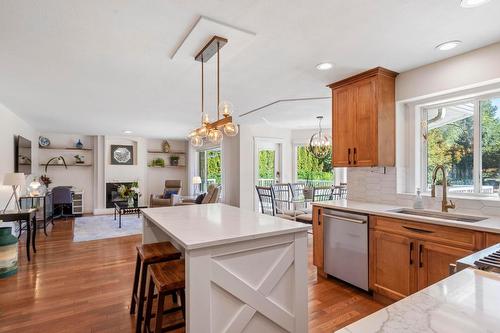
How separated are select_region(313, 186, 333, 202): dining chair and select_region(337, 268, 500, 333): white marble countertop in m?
4.04

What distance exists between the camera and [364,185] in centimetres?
340

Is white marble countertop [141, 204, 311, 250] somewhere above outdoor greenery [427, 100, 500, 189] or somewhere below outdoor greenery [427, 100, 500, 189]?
below

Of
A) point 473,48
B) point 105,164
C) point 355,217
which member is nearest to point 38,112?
point 105,164

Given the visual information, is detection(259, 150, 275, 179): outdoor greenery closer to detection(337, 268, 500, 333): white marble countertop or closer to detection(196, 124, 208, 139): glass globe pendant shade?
detection(196, 124, 208, 139): glass globe pendant shade

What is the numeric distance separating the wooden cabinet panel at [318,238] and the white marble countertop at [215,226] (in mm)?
1094

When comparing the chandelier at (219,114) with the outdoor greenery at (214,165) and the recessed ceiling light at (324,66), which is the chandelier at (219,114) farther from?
the outdoor greenery at (214,165)

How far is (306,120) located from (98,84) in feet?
13.3

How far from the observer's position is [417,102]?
306 centimetres

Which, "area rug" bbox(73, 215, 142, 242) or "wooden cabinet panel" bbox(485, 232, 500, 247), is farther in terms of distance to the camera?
"area rug" bbox(73, 215, 142, 242)

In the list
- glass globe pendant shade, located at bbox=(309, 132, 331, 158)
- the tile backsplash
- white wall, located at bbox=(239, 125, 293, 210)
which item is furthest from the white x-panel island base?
white wall, located at bbox=(239, 125, 293, 210)

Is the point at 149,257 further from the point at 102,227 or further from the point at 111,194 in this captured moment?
the point at 111,194

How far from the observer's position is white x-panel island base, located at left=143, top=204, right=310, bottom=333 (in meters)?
1.54

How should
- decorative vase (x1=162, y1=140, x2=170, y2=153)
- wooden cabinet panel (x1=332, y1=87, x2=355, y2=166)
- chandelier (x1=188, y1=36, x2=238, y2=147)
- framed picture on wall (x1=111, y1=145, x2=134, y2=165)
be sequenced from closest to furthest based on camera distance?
chandelier (x1=188, y1=36, x2=238, y2=147)
wooden cabinet panel (x1=332, y1=87, x2=355, y2=166)
framed picture on wall (x1=111, y1=145, x2=134, y2=165)
decorative vase (x1=162, y1=140, x2=170, y2=153)

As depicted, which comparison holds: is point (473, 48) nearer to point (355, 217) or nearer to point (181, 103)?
point (355, 217)
